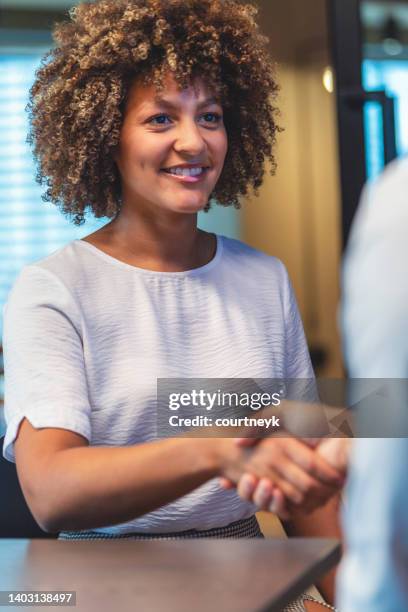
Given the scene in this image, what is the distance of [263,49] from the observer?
1.31 metres

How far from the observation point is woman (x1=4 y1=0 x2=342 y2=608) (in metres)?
0.96

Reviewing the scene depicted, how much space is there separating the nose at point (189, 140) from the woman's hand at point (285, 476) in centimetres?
47

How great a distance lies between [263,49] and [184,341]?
453 mm

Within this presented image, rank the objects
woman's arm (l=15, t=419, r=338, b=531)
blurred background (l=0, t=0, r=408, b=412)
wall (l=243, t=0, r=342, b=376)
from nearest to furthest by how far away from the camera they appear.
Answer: woman's arm (l=15, t=419, r=338, b=531) → blurred background (l=0, t=0, r=408, b=412) → wall (l=243, t=0, r=342, b=376)

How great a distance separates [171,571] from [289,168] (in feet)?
10.5

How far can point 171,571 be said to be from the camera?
707mm

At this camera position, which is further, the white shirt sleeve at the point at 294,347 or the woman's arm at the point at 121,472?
the white shirt sleeve at the point at 294,347

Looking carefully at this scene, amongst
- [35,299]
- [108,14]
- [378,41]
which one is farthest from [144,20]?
[378,41]

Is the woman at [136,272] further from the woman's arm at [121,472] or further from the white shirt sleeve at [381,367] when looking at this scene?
the white shirt sleeve at [381,367]

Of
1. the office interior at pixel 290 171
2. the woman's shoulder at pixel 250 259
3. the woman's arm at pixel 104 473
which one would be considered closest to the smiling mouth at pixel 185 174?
the woman's shoulder at pixel 250 259

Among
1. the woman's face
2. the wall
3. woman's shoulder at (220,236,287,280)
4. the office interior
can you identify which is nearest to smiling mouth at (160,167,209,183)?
the woman's face

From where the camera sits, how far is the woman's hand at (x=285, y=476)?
0.73m

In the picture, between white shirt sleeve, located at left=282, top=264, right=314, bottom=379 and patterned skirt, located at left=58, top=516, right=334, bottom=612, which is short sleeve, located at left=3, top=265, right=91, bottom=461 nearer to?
patterned skirt, located at left=58, top=516, right=334, bottom=612

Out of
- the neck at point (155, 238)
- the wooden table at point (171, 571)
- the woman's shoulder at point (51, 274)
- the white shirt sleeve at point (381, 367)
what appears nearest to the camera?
the white shirt sleeve at point (381, 367)
